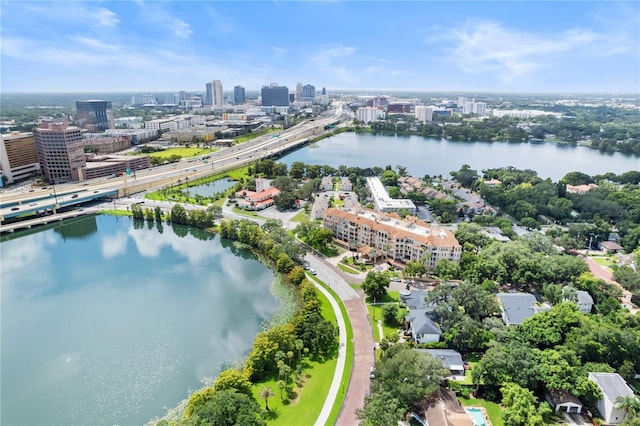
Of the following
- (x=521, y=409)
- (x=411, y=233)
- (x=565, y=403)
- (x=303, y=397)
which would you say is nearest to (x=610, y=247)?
(x=411, y=233)

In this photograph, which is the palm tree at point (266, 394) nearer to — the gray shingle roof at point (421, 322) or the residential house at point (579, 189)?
the gray shingle roof at point (421, 322)

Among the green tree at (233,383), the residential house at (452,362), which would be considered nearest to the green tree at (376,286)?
the residential house at (452,362)

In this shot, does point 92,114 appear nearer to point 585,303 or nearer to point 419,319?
point 419,319

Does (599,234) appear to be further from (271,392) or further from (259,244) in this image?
(271,392)

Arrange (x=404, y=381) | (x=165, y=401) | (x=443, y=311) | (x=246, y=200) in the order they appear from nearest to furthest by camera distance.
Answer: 1. (x=404, y=381)
2. (x=165, y=401)
3. (x=443, y=311)
4. (x=246, y=200)

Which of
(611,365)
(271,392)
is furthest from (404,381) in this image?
(611,365)

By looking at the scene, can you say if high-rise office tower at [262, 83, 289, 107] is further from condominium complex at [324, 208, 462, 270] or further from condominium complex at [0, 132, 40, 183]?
condominium complex at [324, 208, 462, 270]
